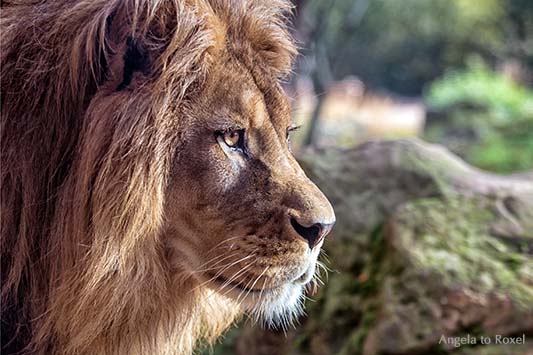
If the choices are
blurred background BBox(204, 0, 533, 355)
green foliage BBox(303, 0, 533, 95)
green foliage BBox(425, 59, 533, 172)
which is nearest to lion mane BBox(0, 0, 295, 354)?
blurred background BBox(204, 0, 533, 355)

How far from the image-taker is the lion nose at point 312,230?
1.77 m

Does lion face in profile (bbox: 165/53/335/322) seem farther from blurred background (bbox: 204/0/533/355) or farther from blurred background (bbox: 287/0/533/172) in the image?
blurred background (bbox: 287/0/533/172)

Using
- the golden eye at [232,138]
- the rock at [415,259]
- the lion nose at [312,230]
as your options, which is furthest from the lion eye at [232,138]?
the rock at [415,259]

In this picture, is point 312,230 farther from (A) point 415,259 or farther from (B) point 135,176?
(A) point 415,259

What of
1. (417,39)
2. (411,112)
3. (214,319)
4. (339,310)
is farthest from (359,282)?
(417,39)

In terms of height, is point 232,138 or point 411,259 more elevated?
point 232,138

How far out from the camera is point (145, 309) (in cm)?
187

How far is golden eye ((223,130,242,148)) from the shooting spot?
1790mm

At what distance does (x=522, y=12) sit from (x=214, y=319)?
12130 millimetres

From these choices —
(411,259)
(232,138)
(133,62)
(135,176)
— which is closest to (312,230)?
(232,138)

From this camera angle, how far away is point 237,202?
5.82 ft

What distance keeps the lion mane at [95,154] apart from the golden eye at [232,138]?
120 mm

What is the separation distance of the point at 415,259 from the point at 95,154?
1.51 meters

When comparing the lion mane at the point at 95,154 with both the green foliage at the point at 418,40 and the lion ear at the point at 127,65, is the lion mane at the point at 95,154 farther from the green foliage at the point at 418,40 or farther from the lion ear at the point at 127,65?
the green foliage at the point at 418,40
